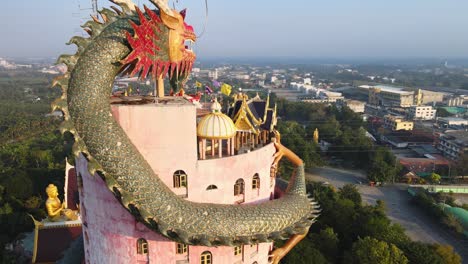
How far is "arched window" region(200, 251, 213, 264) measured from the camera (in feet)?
43.7

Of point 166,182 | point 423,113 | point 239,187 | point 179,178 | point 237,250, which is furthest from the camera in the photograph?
point 423,113

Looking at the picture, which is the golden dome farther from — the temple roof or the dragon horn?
the dragon horn

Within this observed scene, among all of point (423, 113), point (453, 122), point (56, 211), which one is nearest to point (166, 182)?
point (56, 211)

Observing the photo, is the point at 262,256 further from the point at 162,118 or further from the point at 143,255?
the point at 162,118

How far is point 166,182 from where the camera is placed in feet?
41.4

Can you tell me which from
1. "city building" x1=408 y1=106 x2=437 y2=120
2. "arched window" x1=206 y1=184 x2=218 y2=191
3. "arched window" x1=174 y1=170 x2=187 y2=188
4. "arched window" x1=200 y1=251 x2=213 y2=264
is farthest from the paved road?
"city building" x1=408 y1=106 x2=437 y2=120

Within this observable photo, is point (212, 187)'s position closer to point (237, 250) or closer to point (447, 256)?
point (237, 250)

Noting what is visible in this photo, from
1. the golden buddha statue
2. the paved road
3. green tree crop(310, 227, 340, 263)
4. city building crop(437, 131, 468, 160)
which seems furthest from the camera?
city building crop(437, 131, 468, 160)

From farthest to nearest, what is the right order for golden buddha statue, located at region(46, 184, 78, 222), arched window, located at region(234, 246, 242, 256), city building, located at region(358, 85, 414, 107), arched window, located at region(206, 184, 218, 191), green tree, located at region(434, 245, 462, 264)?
city building, located at region(358, 85, 414, 107) < green tree, located at region(434, 245, 462, 264) < golden buddha statue, located at region(46, 184, 78, 222) < arched window, located at region(234, 246, 242, 256) < arched window, located at region(206, 184, 218, 191)

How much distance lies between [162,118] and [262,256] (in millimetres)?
7789

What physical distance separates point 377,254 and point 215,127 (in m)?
17.4

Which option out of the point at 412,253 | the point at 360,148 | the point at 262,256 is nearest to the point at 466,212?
the point at 412,253

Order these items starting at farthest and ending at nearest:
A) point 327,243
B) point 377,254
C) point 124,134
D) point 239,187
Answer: point 327,243, point 377,254, point 239,187, point 124,134

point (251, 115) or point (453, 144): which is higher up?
point (251, 115)
